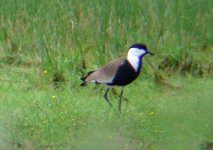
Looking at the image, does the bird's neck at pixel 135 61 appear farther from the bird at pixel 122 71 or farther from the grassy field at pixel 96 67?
the grassy field at pixel 96 67

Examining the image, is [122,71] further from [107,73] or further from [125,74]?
[107,73]

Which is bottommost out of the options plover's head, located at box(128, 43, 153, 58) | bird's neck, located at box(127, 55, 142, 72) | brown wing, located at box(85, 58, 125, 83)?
brown wing, located at box(85, 58, 125, 83)

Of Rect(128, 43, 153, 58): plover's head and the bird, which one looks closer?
the bird

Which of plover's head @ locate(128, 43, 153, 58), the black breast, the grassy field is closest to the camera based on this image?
the grassy field

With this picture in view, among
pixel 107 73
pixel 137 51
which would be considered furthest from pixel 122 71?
pixel 137 51

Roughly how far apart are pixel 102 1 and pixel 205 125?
3129mm

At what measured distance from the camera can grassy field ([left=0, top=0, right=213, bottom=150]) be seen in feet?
22.0

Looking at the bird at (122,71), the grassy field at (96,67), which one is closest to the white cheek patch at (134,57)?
the bird at (122,71)

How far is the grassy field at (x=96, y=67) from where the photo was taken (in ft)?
22.0

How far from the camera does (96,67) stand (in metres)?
8.79

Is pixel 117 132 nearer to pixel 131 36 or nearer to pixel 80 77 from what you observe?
pixel 80 77

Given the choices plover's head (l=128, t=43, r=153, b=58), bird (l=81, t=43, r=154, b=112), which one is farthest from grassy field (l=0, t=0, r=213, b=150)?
plover's head (l=128, t=43, r=153, b=58)

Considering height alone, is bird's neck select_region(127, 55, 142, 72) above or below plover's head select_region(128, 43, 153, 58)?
below

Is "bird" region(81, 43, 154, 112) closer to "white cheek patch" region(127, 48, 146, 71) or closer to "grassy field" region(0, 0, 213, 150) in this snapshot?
"white cheek patch" region(127, 48, 146, 71)
